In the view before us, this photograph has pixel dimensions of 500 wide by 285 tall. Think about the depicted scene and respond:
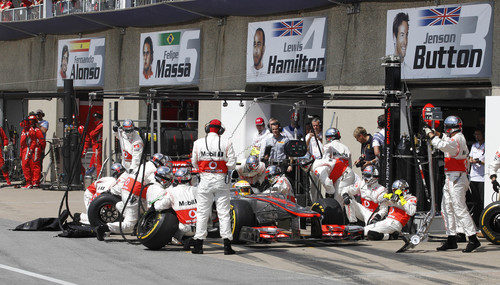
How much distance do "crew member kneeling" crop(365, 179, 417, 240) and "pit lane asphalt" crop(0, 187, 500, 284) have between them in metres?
0.37

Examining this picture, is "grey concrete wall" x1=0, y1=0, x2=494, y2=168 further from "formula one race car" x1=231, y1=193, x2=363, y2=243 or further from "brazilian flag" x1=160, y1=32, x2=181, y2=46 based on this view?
"formula one race car" x1=231, y1=193, x2=363, y2=243

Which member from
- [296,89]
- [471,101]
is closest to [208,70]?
[296,89]

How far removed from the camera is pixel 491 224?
12617 millimetres

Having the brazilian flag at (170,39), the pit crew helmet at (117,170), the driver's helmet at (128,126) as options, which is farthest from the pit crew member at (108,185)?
the brazilian flag at (170,39)

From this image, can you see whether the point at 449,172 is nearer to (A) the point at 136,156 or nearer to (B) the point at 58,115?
(A) the point at 136,156

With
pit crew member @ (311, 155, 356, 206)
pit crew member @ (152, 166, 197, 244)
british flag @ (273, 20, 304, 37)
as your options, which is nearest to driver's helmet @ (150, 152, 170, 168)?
pit crew member @ (152, 166, 197, 244)

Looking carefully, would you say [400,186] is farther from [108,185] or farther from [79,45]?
[79,45]

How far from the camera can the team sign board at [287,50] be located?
18.7m

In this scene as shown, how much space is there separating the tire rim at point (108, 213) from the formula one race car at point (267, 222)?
1.61 metres

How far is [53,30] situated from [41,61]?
5.86 feet

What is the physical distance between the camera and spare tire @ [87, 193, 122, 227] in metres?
13.3

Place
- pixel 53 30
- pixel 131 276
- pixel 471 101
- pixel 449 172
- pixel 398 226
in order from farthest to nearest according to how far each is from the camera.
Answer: pixel 53 30 → pixel 471 101 → pixel 398 226 → pixel 449 172 → pixel 131 276

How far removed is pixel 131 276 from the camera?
9.38 metres

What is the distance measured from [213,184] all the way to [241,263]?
1.38m
